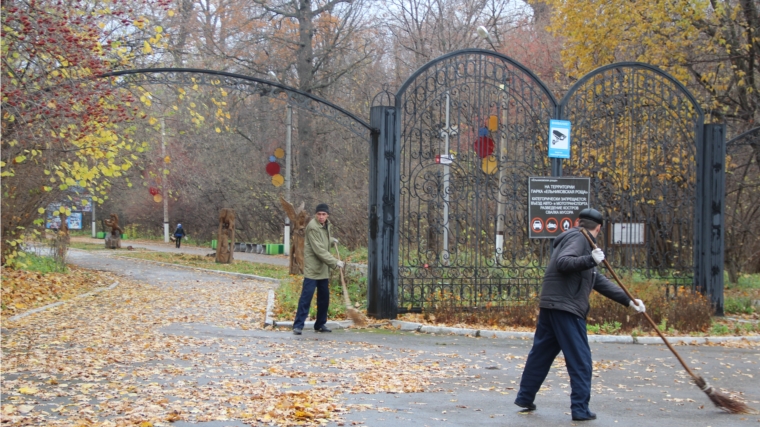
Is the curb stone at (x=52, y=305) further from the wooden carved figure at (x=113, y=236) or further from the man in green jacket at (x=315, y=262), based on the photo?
the wooden carved figure at (x=113, y=236)

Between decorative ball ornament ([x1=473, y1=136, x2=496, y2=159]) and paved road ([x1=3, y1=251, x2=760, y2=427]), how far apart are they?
3324 millimetres

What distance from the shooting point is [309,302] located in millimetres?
11883

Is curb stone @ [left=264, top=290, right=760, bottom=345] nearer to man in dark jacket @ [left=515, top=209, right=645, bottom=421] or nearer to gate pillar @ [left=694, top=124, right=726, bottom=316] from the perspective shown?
gate pillar @ [left=694, top=124, right=726, bottom=316]

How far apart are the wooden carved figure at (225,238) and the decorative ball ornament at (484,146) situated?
16.2 metres

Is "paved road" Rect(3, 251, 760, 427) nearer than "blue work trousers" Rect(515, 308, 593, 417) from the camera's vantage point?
No

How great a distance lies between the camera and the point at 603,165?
1530 centimetres

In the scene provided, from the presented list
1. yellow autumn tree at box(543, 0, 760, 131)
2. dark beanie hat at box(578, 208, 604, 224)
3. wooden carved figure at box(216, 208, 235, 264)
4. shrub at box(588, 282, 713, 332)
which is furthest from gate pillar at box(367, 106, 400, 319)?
wooden carved figure at box(216, 208, 235, 264)

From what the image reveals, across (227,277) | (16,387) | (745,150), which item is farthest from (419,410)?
(227,277)

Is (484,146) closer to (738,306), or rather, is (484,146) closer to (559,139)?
(559,139)

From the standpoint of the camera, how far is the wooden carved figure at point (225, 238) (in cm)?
2847

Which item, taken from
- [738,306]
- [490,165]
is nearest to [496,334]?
[490,165]

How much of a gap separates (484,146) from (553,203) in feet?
4.87

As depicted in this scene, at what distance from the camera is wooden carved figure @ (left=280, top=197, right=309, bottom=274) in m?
22.9

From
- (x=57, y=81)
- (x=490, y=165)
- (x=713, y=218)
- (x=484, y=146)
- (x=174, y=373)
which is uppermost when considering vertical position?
(x=57, y=81)
